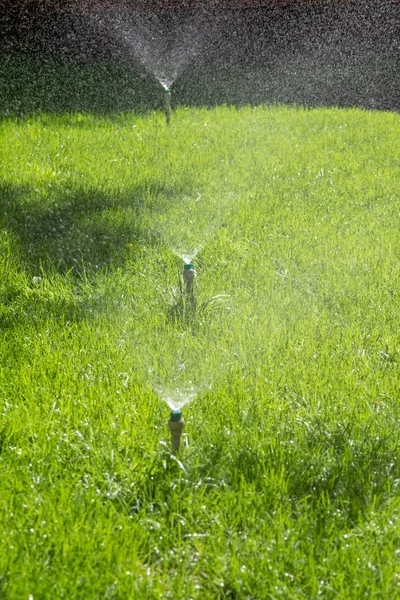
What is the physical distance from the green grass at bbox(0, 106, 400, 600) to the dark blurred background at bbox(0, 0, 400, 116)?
362 centimetres

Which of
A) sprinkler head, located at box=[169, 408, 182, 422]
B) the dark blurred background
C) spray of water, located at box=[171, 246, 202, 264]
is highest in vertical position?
sprinkler head, located at box=[169, 408, 182, 422]

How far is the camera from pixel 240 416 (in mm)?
2807

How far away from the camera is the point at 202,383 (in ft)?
9.89

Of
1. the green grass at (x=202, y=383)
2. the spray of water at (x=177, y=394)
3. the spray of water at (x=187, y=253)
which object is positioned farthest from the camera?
the spray of water at (x=187, y=253)

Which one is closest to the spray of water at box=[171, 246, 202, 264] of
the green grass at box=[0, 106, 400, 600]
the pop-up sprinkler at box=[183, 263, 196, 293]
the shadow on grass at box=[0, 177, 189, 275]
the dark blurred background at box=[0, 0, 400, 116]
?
the green grass at box=[0, 106, 400, 600]

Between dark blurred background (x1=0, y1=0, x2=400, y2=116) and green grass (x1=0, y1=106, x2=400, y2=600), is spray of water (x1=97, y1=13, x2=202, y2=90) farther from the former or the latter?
→ green grass (x1=0, y1=106, x2=400, y2=600)

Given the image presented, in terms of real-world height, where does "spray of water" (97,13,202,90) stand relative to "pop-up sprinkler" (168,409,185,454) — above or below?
below

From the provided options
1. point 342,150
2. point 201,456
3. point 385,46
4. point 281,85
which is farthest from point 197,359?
point 385,46

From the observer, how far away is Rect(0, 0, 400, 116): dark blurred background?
9445mm

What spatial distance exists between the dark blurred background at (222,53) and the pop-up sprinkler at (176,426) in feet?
22.0

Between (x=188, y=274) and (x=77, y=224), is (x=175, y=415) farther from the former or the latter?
(x=77, y=224)

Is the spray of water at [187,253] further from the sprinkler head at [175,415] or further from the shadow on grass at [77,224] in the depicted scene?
the sprinkler head at [175,415]

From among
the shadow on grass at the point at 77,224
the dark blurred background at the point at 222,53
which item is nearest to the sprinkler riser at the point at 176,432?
the shadow on grass at the point at 77,224

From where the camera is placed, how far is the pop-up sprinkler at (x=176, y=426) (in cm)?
239
